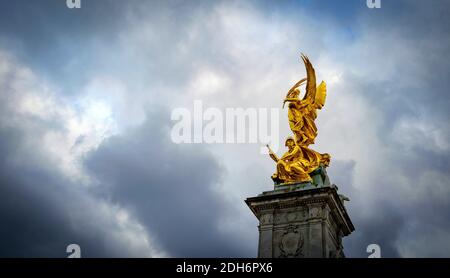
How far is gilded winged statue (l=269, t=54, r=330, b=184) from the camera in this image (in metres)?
27.9

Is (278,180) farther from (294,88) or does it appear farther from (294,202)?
(294,88)

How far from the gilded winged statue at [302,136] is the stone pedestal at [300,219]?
0.79m

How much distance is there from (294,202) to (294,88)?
291 inches

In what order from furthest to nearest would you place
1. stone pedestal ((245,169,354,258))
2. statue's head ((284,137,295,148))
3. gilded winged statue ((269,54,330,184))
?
statue's head ((284,137,295,148)) < gilded winged statue ((269,54,330,184)) < stone pedestal ((245,169,354,258))

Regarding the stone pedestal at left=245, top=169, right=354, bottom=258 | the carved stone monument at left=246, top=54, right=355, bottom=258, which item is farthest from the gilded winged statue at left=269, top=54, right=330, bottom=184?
the stone pedestal at left=245, top=169, right=354, bottom=258

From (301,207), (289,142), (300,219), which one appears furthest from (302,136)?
(300,219)

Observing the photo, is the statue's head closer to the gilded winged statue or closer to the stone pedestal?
the gilded winged statue

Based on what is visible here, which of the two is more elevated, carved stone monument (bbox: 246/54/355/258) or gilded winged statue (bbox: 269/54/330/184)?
gilded winged statue (bbox: 269/54/330/184)

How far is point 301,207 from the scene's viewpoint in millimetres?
26422

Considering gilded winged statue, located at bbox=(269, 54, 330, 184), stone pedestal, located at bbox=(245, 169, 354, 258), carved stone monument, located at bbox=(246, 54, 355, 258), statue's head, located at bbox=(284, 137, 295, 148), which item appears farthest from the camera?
statue's head, located at bbox=(284, 137, 295, 148)

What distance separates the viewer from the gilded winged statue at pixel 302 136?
27878 millimetres

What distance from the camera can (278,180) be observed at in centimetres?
2791
